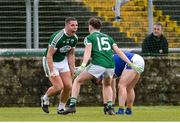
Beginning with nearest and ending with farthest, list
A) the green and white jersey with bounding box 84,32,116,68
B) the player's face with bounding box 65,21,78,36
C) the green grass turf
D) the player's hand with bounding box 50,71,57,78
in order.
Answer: the green grass turf
the green and white jersey with bounding box 84,32,116,68
the player's face with bounding box 65,21,78,36
the player's hand with bounding box 50,71,57,78

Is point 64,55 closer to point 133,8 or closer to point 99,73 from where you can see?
point 99,73

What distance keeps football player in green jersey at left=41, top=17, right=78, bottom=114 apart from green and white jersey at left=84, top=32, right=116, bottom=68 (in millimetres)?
744

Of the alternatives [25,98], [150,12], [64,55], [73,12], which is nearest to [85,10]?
[73,12]

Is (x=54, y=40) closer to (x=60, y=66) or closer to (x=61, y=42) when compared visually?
(x=61, y=42)

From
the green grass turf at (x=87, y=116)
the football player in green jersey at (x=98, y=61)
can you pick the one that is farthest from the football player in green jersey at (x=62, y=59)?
the football player in green jersey at (x=98, y=61)

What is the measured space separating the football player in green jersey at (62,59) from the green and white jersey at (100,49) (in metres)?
0.74

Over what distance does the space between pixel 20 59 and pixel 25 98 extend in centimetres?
101

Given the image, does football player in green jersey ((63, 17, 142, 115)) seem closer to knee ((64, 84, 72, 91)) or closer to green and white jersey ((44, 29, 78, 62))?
green and white jersey ((44, 29, 78, 62))

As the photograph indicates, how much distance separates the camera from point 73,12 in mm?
22609

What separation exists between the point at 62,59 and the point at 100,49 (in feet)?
4.07

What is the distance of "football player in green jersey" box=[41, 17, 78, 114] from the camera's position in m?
16.6

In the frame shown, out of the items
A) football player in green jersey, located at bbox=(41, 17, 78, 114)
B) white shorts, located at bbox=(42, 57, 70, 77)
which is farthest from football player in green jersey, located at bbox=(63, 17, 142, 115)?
white shorts, located at bbox=(42, 57, 70, 77)

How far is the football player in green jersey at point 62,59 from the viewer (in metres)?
16.6

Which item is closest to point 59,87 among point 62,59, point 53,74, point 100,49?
point 53,74
